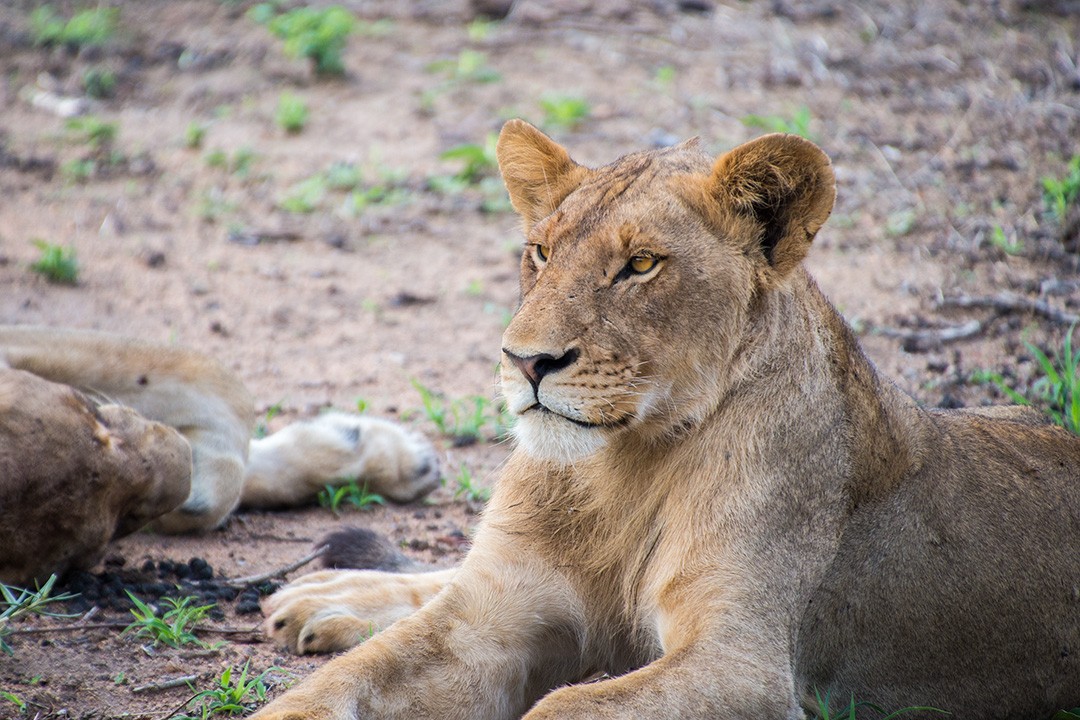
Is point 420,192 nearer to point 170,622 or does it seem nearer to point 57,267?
point 57,267

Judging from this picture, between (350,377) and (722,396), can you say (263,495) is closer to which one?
(350,377)

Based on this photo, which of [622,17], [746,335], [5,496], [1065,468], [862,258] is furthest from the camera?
[622,17]

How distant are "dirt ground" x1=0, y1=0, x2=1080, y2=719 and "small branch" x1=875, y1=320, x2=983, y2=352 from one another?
2 cm

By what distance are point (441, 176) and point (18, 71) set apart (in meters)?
3.94

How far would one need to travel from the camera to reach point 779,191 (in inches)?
119

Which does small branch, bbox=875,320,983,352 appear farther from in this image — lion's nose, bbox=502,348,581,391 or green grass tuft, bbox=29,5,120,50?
green grass tuft, bbox=29,5,120,50

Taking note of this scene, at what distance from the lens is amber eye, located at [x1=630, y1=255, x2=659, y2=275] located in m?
2.96

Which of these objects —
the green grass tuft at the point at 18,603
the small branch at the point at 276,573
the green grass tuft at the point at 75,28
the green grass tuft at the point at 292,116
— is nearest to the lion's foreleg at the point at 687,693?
the green grass tuft at the point at 18,603

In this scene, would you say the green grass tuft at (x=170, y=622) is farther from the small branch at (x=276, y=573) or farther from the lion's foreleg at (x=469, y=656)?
the lion's foreleg at (x=469, y=656)

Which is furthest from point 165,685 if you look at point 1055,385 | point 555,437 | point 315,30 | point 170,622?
point 315,30

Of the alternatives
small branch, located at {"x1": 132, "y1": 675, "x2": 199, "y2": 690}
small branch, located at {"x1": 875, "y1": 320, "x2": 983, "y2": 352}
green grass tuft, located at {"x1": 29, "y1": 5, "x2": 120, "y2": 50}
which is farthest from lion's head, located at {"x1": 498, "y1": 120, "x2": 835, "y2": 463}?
green grass tuft, located at {"x1": 29, "y1": 5, "x2": 120, "y2": 50}

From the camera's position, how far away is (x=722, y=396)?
3.06 meters

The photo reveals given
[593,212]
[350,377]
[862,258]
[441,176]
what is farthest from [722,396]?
[441,176]

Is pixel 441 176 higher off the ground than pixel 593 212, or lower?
lower
